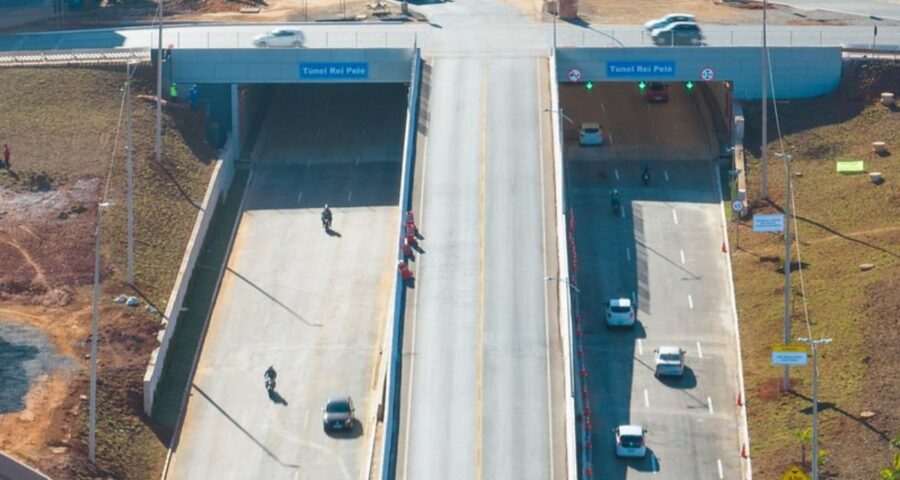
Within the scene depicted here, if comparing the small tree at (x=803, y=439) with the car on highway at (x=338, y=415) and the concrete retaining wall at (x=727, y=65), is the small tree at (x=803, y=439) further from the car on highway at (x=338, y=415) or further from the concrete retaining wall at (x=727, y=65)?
the concrete retaining wall at (x=727, y=65)

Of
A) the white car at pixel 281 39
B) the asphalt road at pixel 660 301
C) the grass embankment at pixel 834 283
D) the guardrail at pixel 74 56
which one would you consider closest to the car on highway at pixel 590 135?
the asphalt road at pixel 660 301

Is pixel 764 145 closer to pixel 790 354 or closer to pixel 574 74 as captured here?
pixel 574 74

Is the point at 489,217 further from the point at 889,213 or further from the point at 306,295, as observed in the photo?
the point at 889,213

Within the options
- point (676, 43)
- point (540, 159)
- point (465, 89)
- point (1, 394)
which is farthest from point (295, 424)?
point (676, 43)

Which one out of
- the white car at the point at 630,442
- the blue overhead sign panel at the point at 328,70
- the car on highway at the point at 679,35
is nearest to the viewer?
the white car at the point at 630,442

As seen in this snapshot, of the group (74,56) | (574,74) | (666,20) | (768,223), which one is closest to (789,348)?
(768,223)

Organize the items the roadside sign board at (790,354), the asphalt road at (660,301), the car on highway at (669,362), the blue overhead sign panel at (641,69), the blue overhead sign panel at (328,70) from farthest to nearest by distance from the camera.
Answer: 1. the blue overhead sign panel at (328,70)
2. the blue overhead sign panel at (641,69)
3. the car on highway at (669,362)
4. the asphalt road at (660,301)
5. the roadside sign board at (790,354)
